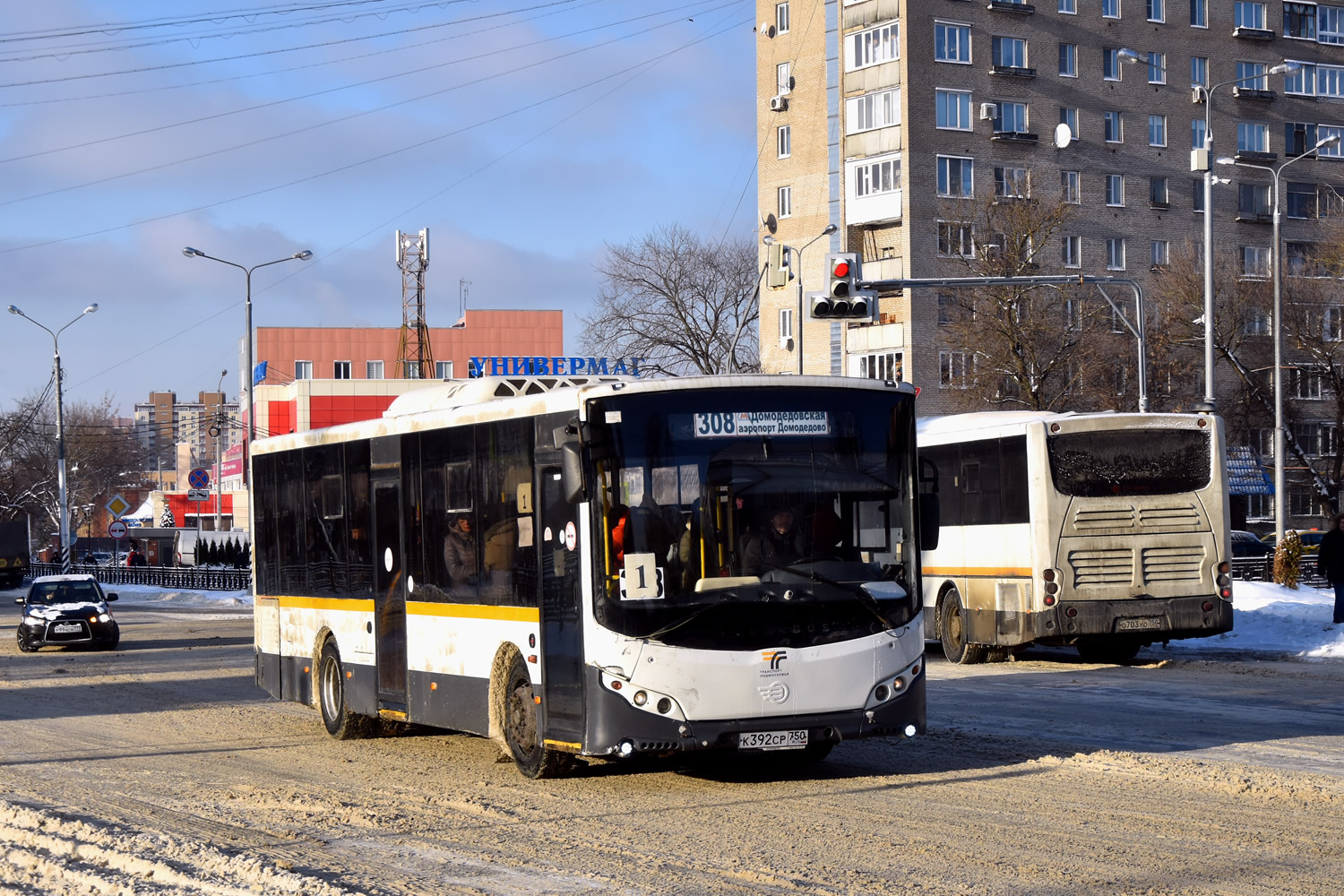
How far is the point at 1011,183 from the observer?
6512 centimetres

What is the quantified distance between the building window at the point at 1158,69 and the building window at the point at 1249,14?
4564mm

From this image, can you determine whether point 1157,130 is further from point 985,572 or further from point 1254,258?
point 985,572

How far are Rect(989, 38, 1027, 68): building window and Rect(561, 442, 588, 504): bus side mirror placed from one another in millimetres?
59873

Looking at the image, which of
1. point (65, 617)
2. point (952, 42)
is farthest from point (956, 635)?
point (952, 42)

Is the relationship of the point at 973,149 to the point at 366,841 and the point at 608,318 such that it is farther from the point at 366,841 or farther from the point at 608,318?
the point at 366,841

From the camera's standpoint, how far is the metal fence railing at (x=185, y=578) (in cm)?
6078

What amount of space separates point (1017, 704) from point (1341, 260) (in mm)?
49041

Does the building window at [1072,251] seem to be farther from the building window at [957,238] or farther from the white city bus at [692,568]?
the white city bus at [692,568]

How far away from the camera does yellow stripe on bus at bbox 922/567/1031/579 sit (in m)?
21.3

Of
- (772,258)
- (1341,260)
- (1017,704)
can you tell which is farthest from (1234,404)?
(1017,704)

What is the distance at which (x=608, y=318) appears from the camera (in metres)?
72.6

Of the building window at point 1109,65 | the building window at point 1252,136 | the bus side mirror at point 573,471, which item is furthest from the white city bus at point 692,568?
the building window at point 1252,136

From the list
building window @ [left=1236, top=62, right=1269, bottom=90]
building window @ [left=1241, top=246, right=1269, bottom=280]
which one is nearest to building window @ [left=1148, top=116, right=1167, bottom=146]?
building window @ [left=1236, top=62, right=1269, bottom=90]

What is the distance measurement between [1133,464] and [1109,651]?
11.7 ft
